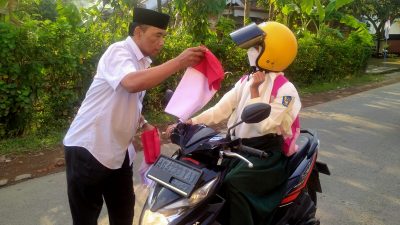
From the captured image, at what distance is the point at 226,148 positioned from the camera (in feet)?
7.24

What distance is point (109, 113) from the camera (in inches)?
90.7

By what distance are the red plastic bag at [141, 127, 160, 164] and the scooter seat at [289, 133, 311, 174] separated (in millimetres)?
891

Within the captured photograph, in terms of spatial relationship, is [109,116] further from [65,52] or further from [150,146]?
[65,52]

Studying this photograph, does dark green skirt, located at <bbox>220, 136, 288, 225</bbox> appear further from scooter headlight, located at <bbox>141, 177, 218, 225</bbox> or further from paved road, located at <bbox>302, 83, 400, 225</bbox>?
paved road, located at <bbox>302, 83, 400, 225</bbox>

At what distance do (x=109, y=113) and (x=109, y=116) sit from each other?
0.02m

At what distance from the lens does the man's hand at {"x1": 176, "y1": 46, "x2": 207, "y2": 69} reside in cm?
215

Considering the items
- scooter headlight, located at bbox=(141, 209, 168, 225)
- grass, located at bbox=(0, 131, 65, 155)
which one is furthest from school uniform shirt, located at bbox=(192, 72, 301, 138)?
grass, located at bbox=(0, 131, 65, 155)

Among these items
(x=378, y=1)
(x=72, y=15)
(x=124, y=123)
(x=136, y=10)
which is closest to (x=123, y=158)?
(x=124, y=123)

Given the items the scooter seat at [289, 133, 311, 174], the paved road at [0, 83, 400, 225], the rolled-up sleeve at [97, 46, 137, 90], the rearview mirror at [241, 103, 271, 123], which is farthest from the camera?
the paved road at [0, 83, 400, 225]

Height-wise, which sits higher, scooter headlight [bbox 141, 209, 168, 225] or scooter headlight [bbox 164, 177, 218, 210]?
scooter headlight [bbox 164, 177, 218, 210]

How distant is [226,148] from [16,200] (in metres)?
2.80

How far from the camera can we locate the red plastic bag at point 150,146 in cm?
251

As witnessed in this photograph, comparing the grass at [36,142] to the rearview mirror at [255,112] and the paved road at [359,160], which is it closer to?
the paved road at [359,160]

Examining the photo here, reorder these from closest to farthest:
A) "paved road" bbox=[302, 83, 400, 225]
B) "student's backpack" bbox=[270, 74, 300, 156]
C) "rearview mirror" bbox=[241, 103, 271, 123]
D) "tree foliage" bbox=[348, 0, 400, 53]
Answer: "rearview mirror" bbox=[241, 103, 271, 123] < "student's backpack" bbox=[270, 74, 300, 156] < "paved road" bbox=[302, 83, 400, 225] < "tree foliage" bbox=[348, 0, 400, 53]
